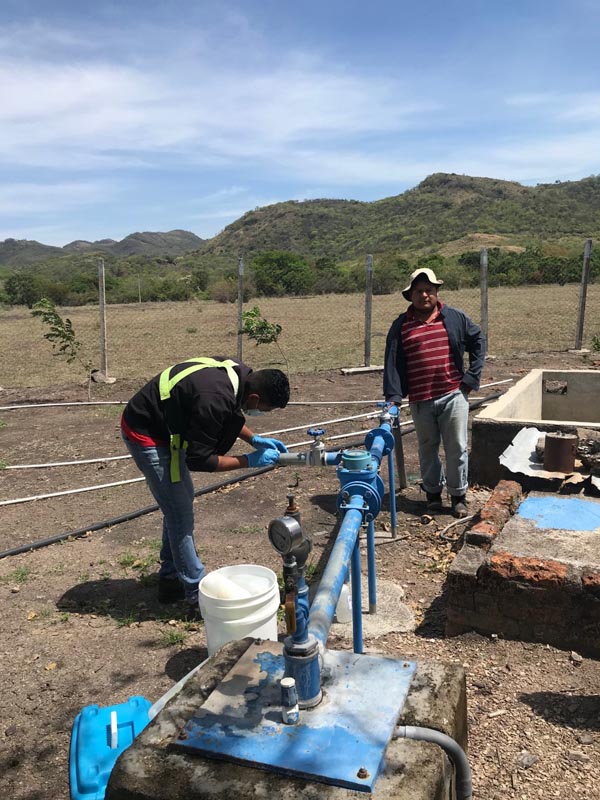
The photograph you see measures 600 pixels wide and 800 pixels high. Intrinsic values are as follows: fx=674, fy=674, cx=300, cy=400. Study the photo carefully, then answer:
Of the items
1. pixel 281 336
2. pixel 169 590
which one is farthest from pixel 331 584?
pixel 281 336

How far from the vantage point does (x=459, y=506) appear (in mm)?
5199

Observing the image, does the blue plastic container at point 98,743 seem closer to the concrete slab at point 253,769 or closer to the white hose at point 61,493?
the concrete slab at point 253,769

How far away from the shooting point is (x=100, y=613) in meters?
4.05

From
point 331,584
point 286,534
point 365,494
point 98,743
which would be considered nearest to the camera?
point 286,534

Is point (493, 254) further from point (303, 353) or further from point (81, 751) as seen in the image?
point (81, 751)

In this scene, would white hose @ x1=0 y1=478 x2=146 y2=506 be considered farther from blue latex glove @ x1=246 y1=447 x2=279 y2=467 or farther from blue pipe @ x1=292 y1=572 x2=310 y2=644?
blue pipe @ x1=292 y1=572 x2=310 y2=644

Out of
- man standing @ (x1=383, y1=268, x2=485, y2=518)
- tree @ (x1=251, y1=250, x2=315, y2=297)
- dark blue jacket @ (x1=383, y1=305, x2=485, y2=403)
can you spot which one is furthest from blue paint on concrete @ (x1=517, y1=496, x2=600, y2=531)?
tree @ (x1=251, y1=250, x2=315, y2=297)

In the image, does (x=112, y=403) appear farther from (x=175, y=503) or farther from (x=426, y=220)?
(x=426, y=220)

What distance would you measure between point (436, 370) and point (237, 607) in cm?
264

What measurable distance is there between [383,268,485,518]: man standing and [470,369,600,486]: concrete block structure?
1.79 ft

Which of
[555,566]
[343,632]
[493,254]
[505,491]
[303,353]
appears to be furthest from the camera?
[493,254]

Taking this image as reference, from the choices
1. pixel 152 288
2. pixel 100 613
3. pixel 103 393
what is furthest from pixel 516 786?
pixel 152 288

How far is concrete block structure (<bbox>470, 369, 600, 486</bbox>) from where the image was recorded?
18.2ft

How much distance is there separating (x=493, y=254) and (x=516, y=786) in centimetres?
4724
